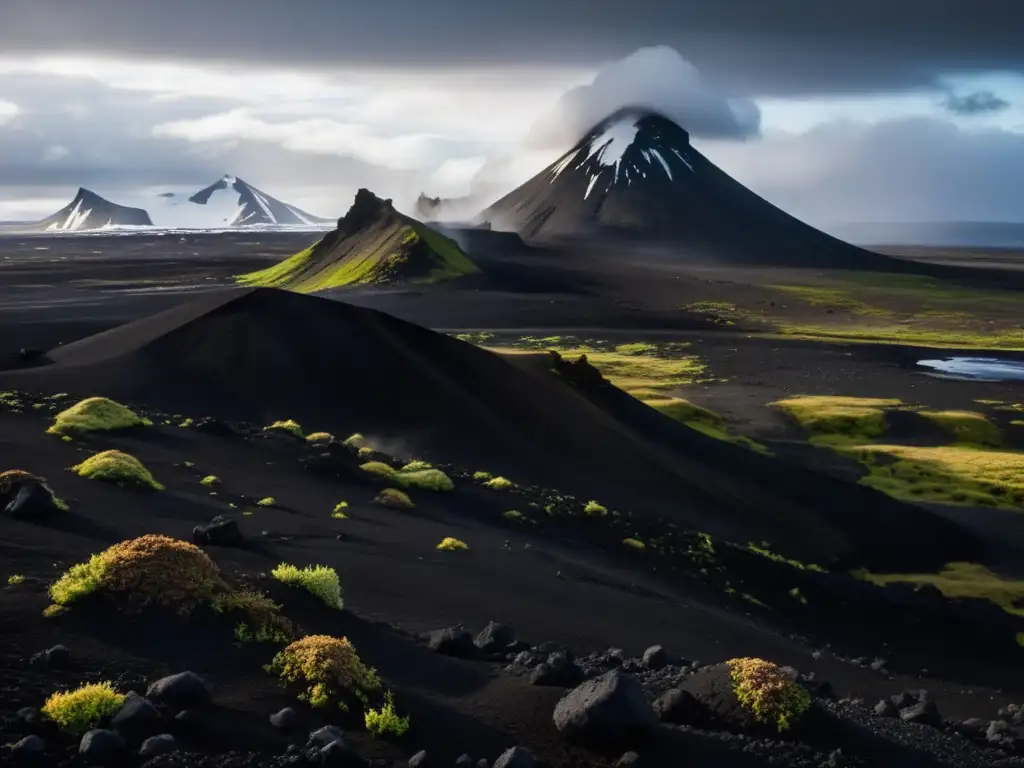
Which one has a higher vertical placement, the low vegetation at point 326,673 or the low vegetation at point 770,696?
the low vegetation at point 326,673

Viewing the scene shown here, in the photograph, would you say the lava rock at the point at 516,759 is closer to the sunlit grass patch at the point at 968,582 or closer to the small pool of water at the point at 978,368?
the sunlit grass patch at the point at 968,582

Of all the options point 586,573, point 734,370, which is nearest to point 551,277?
point 734,370

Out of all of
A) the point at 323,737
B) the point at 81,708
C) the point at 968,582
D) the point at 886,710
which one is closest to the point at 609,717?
the point at 323,737

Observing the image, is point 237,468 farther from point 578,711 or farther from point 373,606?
point 578,711

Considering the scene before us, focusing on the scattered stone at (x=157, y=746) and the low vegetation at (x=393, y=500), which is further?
the low vegetation at (x=393, y=500)

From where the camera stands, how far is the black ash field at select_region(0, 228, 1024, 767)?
1772 centimetres

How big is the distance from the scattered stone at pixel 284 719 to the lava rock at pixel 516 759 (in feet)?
11.6

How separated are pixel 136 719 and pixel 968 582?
133 feet

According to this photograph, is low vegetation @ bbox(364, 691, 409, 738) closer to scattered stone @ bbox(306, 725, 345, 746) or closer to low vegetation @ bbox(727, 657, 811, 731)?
scattered stone @ bbox(306, 725, 345, 746)

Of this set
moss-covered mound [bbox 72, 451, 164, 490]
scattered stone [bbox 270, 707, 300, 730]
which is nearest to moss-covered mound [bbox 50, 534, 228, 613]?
scattered stone [bbox 270, 707, 300, 730]

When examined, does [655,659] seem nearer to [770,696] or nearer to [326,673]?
[770,696]

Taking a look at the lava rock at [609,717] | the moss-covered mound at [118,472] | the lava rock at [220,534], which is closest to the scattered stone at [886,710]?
the lava rock at [609,717]

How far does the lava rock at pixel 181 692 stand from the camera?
16.4 metres

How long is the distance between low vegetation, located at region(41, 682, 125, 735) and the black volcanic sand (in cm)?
64
